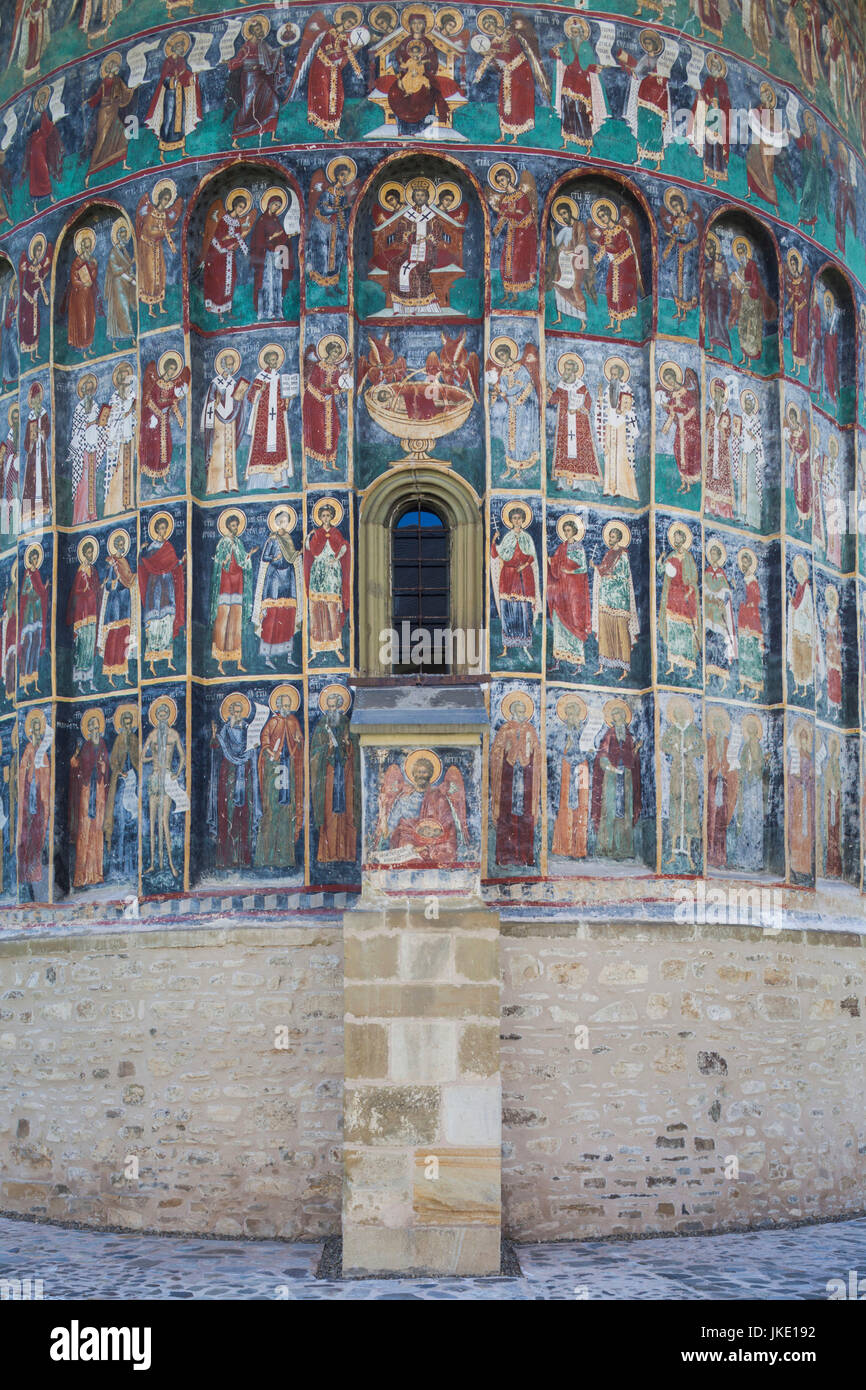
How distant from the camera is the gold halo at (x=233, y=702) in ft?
44.1

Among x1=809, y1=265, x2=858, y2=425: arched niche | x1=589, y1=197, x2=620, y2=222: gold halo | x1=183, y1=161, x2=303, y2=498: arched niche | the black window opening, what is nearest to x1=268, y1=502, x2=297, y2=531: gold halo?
x1=183, y1=161, x2=303, y2=498: arched niche

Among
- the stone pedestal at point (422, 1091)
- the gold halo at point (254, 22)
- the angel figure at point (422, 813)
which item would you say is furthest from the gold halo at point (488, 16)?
the stone pedestal at point (422, 1091)

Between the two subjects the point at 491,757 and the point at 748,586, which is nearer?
the point at 491,757

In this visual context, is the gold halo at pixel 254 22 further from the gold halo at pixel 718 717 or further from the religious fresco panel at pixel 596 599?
the gold halo at pixel 718 717

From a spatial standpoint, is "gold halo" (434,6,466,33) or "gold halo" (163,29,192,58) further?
"gold halo" (163,29,192,58)

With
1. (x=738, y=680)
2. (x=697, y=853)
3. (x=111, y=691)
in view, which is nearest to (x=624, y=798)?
(x=697, y=853)

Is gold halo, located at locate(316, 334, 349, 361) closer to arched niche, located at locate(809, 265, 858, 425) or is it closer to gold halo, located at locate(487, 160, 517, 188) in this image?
gold halo, located at locate(487, 160, 517, 188)

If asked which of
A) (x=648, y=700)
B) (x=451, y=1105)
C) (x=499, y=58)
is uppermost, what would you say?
(x=499, y=58)

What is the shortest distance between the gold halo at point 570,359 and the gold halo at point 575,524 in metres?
1.24

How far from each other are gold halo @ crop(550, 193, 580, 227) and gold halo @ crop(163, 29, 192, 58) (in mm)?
3461

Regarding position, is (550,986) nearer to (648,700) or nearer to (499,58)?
(648,700)

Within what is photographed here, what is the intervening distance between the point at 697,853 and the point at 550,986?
5.91 feet

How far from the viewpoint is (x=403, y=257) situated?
13852mm

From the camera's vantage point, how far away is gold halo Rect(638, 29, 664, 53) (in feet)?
46.6
